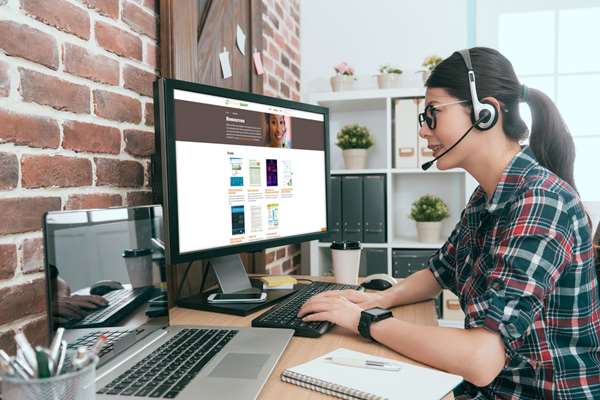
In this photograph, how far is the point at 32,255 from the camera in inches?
33.6

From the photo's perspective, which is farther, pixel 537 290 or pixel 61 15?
pixel 61 15

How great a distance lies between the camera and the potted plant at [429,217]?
96.0 inches

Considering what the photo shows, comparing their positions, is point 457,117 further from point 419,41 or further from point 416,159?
point 419,41

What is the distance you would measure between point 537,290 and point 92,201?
89 cm

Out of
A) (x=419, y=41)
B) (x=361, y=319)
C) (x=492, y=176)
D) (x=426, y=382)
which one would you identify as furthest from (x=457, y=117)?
(x=419, y=41)

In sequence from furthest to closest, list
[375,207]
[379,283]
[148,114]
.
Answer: [375,207]
[379,283]
[148,114]

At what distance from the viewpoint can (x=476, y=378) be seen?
2.62 ft

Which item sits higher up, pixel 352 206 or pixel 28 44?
pixel 28 44

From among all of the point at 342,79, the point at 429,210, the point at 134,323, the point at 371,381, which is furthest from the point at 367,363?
the point at 342,79

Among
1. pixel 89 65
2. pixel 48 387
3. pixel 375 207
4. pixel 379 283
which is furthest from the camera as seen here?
pixel 375 207

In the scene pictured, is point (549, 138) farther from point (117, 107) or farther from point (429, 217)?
point (429, 217)

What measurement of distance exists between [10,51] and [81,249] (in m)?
0.37

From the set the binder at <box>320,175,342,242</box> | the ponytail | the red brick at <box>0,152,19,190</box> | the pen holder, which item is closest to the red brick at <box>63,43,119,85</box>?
the red brick at <box>0,152,19,190</box>

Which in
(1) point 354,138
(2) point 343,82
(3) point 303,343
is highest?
(2) point 343,82
